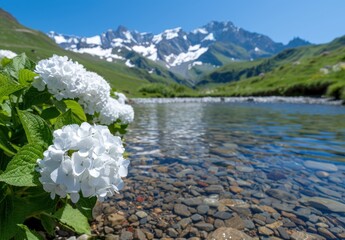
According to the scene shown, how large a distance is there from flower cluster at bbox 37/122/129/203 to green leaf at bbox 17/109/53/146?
0.35 m

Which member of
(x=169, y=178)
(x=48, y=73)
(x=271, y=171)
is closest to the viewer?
(x=48, y=73)

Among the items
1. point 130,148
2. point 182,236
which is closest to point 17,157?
point 182,236

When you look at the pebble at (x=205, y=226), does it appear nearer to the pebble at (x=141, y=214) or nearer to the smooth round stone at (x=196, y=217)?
the smooth round stone at (x=196, y=217)

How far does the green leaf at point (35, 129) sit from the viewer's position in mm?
3070

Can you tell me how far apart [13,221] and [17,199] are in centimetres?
24

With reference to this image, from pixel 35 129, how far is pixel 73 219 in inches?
61.0

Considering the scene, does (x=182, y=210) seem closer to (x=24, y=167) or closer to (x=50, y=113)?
(x=50, y=113)

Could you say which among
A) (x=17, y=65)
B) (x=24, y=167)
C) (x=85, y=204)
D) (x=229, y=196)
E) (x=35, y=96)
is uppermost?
(x=17, y=65)

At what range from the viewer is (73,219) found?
13.3 feet

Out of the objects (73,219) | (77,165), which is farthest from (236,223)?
(77,165)

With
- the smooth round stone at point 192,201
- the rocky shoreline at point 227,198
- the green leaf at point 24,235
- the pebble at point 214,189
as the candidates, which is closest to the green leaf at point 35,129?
the green leaf at point 24,235

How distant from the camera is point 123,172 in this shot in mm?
3094

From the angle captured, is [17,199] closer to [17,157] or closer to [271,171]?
[17,157]

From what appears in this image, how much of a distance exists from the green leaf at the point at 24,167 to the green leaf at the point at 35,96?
2039 mm
